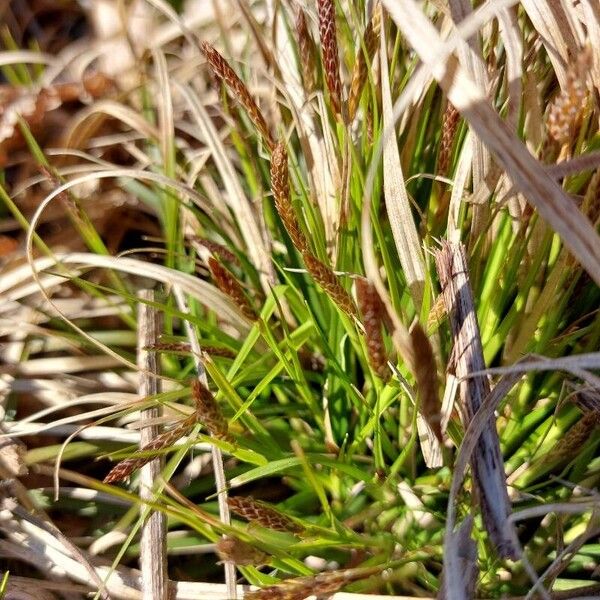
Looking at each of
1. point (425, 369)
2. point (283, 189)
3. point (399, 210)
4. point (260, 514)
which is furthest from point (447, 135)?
point (260, 514)

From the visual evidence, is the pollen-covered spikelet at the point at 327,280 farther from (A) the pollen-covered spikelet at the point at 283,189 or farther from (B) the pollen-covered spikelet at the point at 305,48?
(B) the pollen-covered spikelet at the point at 305,48

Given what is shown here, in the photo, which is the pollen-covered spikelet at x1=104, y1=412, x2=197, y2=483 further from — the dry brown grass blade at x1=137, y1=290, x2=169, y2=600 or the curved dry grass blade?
the curved dry grass blade

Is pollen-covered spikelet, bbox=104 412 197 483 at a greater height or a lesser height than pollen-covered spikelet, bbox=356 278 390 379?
lesser

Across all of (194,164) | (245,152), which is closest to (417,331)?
(245,152)

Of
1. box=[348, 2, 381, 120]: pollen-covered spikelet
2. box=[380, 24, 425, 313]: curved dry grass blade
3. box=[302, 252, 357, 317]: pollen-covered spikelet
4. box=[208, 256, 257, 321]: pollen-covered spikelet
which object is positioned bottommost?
box=[302, 252, 357, 317]: pollen-covered spikelet

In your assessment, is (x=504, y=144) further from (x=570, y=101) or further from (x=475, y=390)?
(x=475, y=390)

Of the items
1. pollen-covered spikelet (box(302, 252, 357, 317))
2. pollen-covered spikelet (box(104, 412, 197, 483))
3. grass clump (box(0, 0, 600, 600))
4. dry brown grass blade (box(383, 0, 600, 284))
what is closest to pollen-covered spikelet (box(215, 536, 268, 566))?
grass clump (box(0, 0, 600, 600))

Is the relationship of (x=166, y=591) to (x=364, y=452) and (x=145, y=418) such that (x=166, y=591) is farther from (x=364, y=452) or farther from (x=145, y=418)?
(x=364, y=452)
